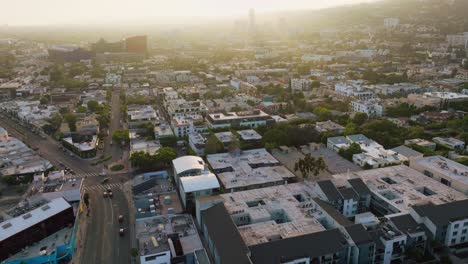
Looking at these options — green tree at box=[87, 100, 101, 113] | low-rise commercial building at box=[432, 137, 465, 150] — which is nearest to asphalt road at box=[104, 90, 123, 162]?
green tree at box=[87, 100, 101, 113]

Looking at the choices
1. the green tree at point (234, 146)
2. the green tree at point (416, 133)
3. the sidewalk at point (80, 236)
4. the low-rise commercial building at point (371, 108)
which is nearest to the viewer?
the sidewalk at point (80, 236)

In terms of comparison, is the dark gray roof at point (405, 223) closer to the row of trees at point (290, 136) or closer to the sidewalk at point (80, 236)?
the row of trees at point (290, 136)

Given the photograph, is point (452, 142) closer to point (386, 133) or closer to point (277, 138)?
point (386, 133)

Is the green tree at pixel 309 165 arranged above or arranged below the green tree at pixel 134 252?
above

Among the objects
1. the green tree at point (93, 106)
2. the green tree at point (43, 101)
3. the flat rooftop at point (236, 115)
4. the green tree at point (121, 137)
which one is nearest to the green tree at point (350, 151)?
the flat rooftop at point (236, 115)

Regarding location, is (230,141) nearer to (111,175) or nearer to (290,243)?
(111,175)

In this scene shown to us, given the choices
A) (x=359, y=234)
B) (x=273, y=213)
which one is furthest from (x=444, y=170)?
(x=273, y=213)

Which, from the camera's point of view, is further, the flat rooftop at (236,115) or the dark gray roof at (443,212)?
the flat rooftop at (236,115)
